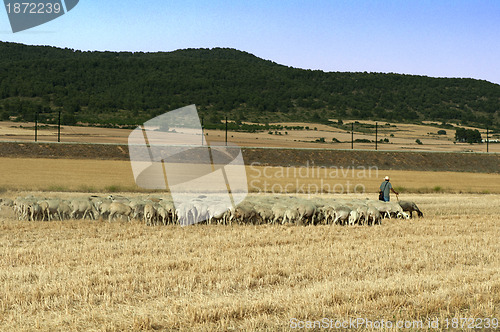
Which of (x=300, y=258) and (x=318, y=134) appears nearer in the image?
(x=300, y=258)

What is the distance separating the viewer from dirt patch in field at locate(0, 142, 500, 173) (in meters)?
48.4

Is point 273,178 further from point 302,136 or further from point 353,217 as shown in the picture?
point 302,136

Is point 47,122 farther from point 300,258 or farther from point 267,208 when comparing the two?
point 300,258

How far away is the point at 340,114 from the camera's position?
358 feet

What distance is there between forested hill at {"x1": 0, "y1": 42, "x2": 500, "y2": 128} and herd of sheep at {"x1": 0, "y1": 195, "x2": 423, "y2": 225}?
72057mm

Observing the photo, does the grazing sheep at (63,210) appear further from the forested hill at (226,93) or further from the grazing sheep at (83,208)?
the forested hill at (226,93)

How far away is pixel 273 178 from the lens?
133ft

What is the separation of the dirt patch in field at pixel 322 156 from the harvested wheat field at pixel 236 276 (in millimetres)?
31814

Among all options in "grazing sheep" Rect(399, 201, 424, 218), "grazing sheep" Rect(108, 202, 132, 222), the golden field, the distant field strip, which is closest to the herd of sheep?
"grazing sheep" Rect(108, 202, 132, 222)

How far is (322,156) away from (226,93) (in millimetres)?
66456

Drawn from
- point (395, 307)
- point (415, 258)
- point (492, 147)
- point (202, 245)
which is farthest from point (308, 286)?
point (492, 147)

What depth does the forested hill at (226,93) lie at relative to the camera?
10412 centimetres

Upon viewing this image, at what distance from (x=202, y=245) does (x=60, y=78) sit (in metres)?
118

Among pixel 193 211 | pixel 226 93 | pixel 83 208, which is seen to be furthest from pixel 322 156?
pixel 226 93
